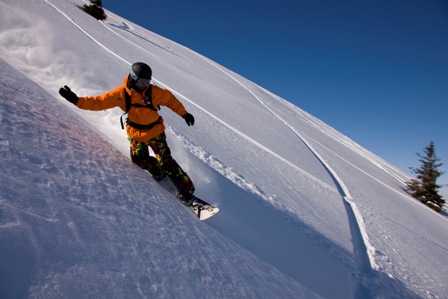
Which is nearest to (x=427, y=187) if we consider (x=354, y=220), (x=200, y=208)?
(x=354, y=220)

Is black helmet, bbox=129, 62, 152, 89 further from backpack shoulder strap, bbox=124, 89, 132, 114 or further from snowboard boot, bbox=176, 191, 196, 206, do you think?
snowboard boot, bbox=176, 191, 196, 206

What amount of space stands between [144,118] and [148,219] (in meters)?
1.38

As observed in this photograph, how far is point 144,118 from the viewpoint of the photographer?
Result: 3.18m

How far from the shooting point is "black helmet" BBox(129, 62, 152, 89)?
115 inches

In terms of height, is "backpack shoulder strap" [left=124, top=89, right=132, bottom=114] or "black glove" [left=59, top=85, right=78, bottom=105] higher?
"backpack shoulder strap" [left=124, top=89, right=132, bottom=114]

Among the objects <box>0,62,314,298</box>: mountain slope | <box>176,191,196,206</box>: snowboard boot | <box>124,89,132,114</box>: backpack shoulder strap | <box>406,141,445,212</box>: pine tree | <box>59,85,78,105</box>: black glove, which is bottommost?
<box>0,62,314,298</box>: mountain slope

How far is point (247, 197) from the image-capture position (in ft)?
14.2

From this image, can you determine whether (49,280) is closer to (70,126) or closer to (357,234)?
(70,126)

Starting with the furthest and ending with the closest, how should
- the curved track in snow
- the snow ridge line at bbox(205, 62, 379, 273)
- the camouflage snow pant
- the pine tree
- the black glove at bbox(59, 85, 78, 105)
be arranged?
the pine tree → the snow ridge line at bbox(205, 62, 379, 273) → the curved track in snow → the camouflage snow pant → the black glove at bbox(59, 85, 78, 105)

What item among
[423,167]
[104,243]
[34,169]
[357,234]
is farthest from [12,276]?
[423,167]

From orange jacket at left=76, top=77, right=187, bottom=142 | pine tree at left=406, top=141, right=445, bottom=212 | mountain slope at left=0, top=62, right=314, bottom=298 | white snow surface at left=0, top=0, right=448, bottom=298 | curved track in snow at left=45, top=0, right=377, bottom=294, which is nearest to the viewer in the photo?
mountain slope at left=0, top=62, right=314, bottom=298

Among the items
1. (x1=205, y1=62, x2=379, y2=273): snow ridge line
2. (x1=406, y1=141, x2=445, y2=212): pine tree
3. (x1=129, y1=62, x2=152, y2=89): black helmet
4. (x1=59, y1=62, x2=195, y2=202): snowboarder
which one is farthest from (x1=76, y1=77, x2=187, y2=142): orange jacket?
(x1=406, y1=141, x2=445, y2=212): pine tree

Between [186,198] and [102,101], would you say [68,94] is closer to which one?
[102,101]

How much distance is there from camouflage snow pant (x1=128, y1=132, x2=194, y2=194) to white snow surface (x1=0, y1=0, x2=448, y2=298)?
0.18 meters
